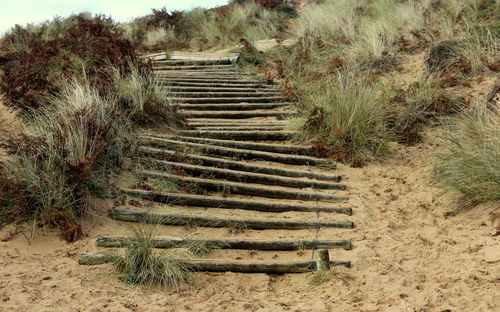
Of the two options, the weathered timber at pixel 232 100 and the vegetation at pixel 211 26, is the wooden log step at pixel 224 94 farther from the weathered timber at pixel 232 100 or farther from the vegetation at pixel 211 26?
the vegetation at pixel 211 26

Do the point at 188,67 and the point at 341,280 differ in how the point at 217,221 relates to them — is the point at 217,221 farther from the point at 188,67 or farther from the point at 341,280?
the point at 188,67

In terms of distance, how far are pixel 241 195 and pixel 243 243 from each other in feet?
4.39

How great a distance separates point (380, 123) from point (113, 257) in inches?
182

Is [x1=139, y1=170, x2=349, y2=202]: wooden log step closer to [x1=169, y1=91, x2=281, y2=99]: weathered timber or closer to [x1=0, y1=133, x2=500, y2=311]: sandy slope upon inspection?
[x1=0, y1=133, x2=500, y2=311]: sandy slope

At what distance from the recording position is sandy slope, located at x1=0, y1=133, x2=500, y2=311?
176 inches

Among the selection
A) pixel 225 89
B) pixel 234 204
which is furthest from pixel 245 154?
pixel 225 89

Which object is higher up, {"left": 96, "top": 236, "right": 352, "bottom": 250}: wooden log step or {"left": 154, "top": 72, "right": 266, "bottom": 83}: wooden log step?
{"left": 154, "top": 72, "right": 266, "bottom": 83}: wooden log step

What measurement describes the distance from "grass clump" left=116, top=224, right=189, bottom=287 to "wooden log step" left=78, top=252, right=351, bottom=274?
190 mm

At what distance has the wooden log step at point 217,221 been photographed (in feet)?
20.2

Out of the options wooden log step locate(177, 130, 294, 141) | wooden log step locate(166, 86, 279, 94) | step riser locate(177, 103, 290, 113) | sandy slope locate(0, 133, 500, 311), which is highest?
wooden log step locate(166, 86, 279, 94)

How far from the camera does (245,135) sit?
8.81 m

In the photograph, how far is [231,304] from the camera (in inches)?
185

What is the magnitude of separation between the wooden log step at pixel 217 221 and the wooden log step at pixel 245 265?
0.88 meters

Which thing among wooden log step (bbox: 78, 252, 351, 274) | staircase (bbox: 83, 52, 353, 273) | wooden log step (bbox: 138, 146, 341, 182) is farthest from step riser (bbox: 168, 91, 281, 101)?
wooden log step (bbox: 78, 252, 351, 274)
